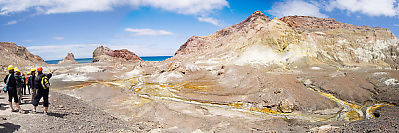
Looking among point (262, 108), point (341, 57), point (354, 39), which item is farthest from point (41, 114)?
point (354, 39)

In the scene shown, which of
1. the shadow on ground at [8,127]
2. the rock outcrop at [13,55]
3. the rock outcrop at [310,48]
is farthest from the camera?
the rock outcrop at [13,55]

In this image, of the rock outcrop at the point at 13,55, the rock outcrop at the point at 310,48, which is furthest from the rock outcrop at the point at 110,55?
the rock outcrop at the point at 310,48

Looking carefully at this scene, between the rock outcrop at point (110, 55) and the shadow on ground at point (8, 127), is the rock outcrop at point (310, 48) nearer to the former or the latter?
the shadow on ground at point (8, 127)

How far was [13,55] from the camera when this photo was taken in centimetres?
4412

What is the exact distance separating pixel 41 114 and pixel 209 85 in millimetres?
16575

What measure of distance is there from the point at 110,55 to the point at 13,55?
793 inches

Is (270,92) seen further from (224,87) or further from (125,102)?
(125,102)

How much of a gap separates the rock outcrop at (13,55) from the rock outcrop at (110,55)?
1398 centimetres

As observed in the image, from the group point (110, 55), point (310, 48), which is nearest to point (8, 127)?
point (310, 48)

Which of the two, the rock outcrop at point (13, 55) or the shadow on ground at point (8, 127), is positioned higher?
the rock outcrop at point (13, 55)

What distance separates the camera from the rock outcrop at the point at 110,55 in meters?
54.9

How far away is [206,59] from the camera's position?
35.2m

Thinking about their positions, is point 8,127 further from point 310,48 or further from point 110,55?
point 110,55

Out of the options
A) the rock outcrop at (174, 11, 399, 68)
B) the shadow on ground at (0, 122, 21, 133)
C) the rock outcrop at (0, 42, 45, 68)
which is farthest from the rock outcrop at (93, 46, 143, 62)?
the shadow on ground at (0, 122, 21, 133)
